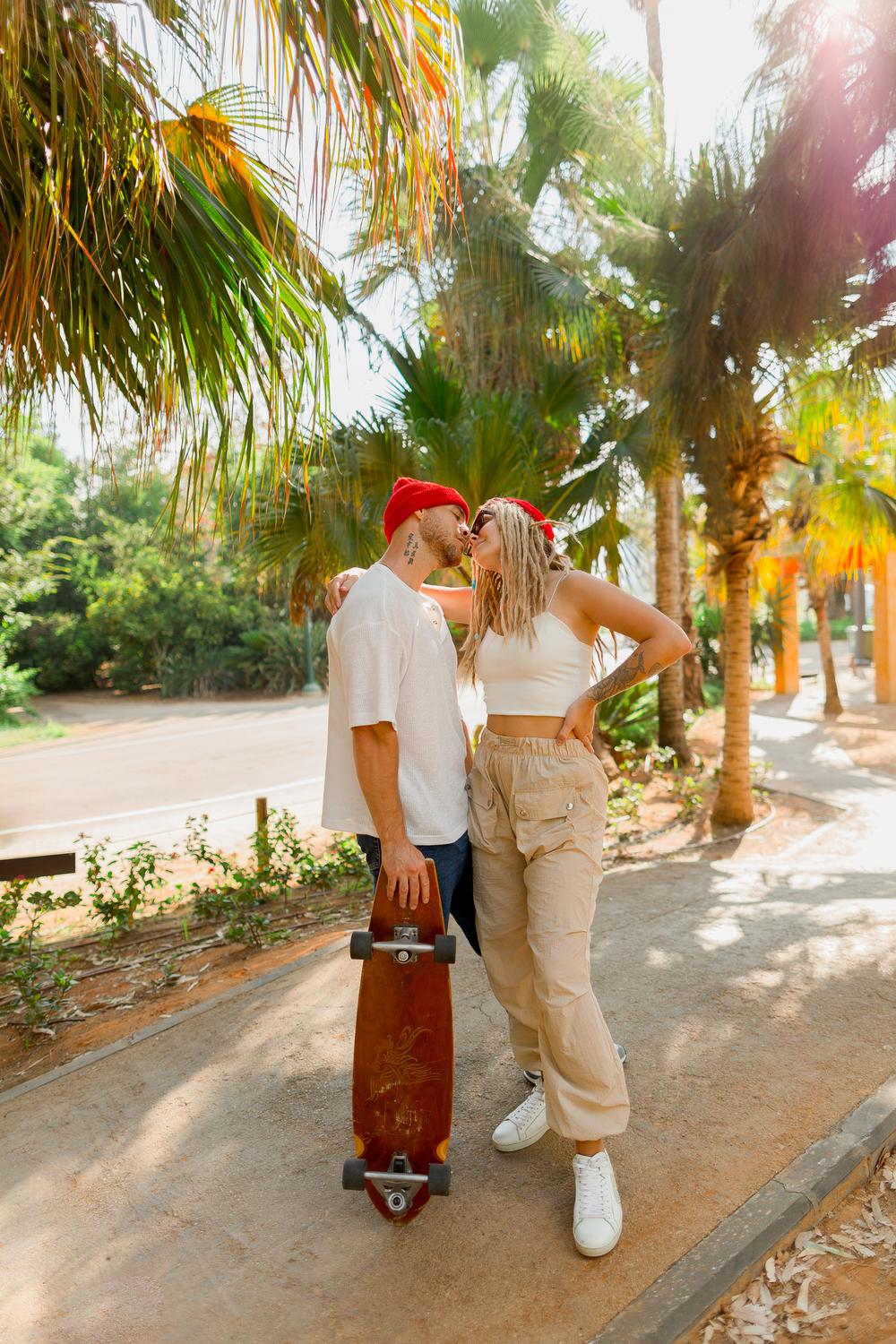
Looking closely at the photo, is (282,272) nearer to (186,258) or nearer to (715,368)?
(186,258)

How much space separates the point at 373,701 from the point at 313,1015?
1.95m

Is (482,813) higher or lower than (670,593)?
lower

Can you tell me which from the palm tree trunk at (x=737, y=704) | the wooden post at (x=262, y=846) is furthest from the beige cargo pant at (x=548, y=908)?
the palm tree trunk at (x=737, y=704)

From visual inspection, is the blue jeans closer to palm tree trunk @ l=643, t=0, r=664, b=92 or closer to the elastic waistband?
the elastic waistband

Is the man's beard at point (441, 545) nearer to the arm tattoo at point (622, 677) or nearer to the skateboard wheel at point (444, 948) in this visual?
the arm tattoo at point (622, 677)

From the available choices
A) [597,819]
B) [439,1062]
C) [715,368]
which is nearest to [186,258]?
[597,819]

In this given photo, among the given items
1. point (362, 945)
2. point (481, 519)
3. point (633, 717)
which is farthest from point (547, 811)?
point (633, 717)

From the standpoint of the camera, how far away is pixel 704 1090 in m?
3.20

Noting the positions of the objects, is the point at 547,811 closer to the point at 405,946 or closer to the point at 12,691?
the point at 405,946

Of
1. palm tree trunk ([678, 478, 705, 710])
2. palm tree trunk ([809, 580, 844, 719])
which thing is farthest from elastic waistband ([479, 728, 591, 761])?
palm tree trunk ([809, 580, 844, 719])

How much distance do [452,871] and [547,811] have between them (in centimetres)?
→ 36

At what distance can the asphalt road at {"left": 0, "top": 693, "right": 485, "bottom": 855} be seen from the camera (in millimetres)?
10047

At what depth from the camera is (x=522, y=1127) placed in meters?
2.98

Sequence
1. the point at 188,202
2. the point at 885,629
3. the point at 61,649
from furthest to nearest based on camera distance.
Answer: the point at 61,649
the point at 885,629
the point at 188,202
